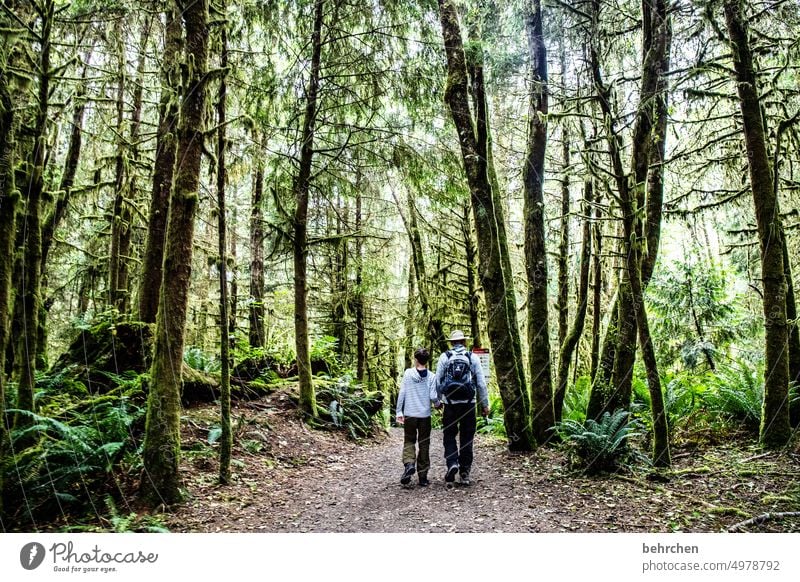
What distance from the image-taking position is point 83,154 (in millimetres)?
9570

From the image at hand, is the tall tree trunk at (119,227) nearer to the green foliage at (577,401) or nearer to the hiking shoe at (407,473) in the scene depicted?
the hiking shoe at (407,473)

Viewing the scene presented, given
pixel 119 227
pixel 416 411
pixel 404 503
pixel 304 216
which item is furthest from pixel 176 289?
pixel 119 227

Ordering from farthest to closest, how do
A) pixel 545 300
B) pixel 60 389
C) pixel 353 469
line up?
pixel 545 300 → pixel 353 469 → pixel 60 389

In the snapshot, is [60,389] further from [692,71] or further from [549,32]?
[549,32]

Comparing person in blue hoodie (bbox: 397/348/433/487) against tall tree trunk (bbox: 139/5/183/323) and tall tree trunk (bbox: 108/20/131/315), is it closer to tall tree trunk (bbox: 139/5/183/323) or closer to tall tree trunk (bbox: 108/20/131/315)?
tall tree trunk (bbox: 139/5/183/323)

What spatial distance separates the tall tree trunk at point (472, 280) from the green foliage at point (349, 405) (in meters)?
4.22

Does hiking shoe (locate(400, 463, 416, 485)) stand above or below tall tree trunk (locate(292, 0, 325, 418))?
below

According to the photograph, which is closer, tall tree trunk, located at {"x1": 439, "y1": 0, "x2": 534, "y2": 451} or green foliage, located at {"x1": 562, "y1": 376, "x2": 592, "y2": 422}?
tall tree trunk, located at {"x1": 439, "y1": 0, "x2": 534, "y2": 451}

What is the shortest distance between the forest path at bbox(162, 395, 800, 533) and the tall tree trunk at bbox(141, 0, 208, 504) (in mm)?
460

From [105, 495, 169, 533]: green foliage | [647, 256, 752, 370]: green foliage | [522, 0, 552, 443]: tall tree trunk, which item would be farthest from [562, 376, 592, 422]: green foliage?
[105, 495, 169, 533]: green foliage

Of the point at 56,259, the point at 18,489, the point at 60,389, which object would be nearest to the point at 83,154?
the point at 56,259

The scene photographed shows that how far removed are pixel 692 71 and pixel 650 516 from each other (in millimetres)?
4746

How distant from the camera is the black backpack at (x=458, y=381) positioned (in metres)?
5.88

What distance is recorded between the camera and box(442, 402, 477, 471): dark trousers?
5832 mm
